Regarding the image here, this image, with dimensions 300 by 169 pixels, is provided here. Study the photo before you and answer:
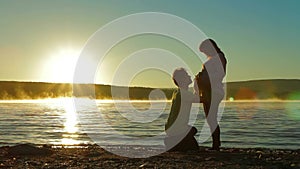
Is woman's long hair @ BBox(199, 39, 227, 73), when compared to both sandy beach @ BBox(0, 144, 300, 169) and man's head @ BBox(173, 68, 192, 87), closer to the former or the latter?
man's head @ BBox(173, 68, 192, 87)

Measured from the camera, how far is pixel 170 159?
480 inches

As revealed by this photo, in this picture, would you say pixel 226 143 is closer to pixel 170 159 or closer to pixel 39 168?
pixel 170 159

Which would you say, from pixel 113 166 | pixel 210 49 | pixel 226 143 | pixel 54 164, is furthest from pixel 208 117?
pixel 226 143

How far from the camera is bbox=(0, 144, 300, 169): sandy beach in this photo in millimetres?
11414

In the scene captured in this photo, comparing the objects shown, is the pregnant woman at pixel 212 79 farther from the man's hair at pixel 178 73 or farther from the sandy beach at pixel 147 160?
the sandy beach at pixel 147 160

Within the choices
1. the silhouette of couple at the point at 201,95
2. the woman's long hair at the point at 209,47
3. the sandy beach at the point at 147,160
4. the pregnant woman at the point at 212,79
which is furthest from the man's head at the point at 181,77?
the sandy beach at the point at 147,160

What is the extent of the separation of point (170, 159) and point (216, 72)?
268 centimetres

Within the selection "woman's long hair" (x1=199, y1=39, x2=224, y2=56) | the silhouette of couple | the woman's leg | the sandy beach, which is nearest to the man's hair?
the silhouette of couple

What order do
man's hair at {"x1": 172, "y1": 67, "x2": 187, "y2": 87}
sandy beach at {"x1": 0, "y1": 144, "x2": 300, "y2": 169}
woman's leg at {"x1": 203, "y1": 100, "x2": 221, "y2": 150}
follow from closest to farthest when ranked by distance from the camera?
sandy beach at {"x1": 0, "y1": 144, "x2": 300, "y2": 169} < man's hair at {"x1": 172, "y1": 67, "x2": 187, "y2": 87} < woman's leg at {"x1": 203, "y1": 100, "x2": 221, "y2": 150}

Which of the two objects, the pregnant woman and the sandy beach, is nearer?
the sandy beach

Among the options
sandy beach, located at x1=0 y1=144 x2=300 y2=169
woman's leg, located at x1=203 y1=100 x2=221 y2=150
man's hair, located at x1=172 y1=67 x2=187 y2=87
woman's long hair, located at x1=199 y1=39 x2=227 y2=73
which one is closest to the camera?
sandy beach, located at x1=0 y1=144 x2=300 y2=169

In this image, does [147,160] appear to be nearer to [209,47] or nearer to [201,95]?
[201,95]

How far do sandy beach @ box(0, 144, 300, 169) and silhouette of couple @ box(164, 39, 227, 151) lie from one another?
1.62 ft

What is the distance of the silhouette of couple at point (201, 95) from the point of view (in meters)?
13.5
